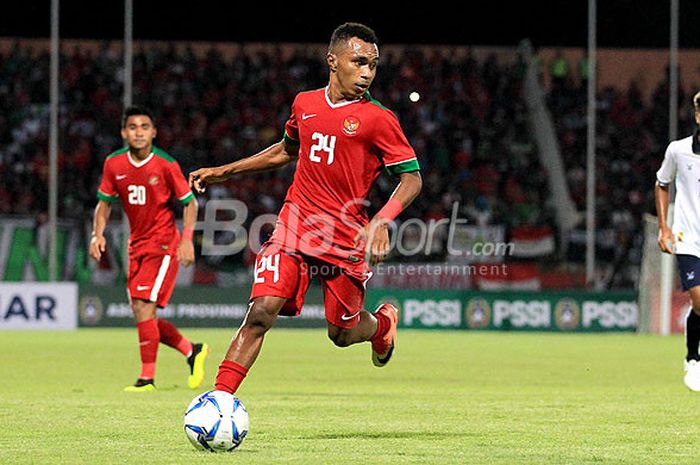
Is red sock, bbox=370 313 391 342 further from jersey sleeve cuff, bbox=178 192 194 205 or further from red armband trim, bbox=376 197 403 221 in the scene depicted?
jersey sleeve cuff, bbox=178 192 194 205

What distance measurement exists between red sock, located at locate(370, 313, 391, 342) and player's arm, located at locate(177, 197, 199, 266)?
→ 3.49m

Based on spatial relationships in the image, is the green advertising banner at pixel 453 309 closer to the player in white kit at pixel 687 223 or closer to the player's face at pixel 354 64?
the player in white kit at pixel 687 223

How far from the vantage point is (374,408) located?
10477 mm

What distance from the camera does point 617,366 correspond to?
55.7 ft

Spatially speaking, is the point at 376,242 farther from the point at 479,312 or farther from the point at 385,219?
the point at 479,312

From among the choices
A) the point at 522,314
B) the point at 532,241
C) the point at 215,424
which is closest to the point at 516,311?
the point at 522,314

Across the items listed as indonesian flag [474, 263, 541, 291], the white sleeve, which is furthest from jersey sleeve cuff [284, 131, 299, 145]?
indonesian flag [474, 263, 541, 291]

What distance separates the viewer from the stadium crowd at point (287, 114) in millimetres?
30969

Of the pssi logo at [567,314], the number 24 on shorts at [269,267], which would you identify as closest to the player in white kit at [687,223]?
the number 24 on shorts at [269,267]

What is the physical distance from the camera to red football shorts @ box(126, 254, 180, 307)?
13.0 meters

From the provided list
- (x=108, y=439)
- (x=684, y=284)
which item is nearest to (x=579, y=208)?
(x=684, y=284)

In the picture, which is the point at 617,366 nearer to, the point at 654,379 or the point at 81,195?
the point at 654,379

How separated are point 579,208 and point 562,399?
2113cm

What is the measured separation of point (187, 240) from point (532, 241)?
1651 centimetres
